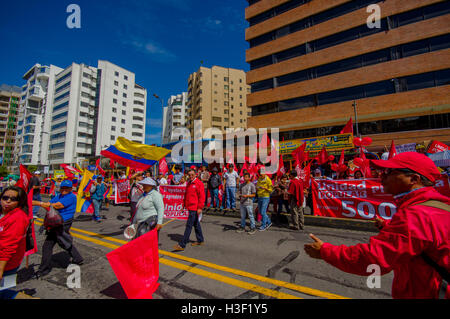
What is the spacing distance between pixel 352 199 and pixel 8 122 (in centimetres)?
11505

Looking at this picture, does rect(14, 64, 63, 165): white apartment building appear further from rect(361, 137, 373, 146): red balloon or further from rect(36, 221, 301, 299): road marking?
rect(361, 137, 373, 146): red balloon

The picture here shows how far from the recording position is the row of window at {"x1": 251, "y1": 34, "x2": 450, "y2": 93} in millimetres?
19266

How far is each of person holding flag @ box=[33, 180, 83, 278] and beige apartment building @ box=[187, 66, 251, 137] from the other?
197 ft

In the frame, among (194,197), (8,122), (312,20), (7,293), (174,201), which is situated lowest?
(7,293)

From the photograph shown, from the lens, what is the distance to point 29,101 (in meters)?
69.1

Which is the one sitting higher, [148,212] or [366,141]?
[366,141]

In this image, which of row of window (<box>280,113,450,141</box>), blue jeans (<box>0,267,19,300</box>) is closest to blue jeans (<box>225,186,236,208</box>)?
blue jeans (<box>0,267,19,300</box>)

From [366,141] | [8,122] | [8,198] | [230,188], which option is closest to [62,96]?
[8,122]

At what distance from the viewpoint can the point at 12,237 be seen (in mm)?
2375

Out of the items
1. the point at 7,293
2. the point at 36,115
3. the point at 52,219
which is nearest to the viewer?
the point at 7,293

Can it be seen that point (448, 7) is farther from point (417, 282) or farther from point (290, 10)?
point (417, 282)

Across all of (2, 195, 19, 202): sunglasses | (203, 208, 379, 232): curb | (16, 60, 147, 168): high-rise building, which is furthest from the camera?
(16, 60, 147, 168): high-rise building

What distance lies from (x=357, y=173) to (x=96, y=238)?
11.3 metres

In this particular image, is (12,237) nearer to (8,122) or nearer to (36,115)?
(36,115)
